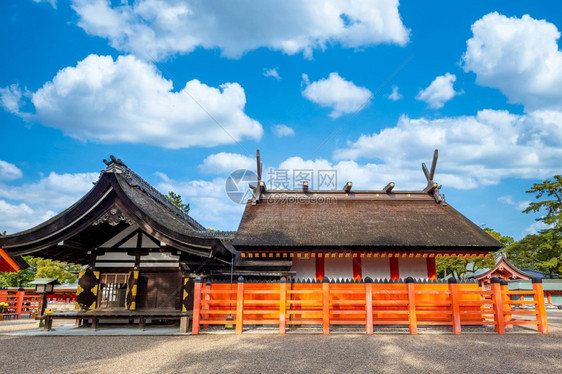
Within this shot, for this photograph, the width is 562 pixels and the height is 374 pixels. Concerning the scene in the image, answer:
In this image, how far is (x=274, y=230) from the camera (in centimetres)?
1290

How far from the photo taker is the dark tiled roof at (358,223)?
1191 cm

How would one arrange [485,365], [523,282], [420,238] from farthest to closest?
1. [523,282]
2. [420,238]
3. [485,365]

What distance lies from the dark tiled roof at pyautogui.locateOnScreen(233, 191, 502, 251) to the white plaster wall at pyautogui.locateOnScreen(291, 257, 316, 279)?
1013mm

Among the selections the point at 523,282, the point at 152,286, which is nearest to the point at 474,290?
the point at 152,286

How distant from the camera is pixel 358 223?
44.5 ft

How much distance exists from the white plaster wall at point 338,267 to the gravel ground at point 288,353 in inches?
143

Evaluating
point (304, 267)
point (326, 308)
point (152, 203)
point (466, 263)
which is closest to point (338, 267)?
point (304, 267)

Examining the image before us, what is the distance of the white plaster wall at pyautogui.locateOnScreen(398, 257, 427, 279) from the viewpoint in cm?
1288

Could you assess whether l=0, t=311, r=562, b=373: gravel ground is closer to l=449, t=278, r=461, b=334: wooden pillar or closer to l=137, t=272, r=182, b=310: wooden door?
l=449, t=278, r=461, b=334: wooden pillar

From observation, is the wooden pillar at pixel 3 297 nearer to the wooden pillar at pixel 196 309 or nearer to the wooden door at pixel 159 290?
the wooden door at pixel 159 290

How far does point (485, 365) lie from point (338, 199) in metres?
10.5

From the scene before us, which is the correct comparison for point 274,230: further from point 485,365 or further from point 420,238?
point 485,365

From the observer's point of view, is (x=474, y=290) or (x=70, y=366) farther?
(x=474, y=290)

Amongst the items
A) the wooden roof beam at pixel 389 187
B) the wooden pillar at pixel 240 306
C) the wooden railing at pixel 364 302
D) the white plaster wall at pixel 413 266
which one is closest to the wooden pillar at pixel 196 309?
the wooden railing at pixel 364 302
